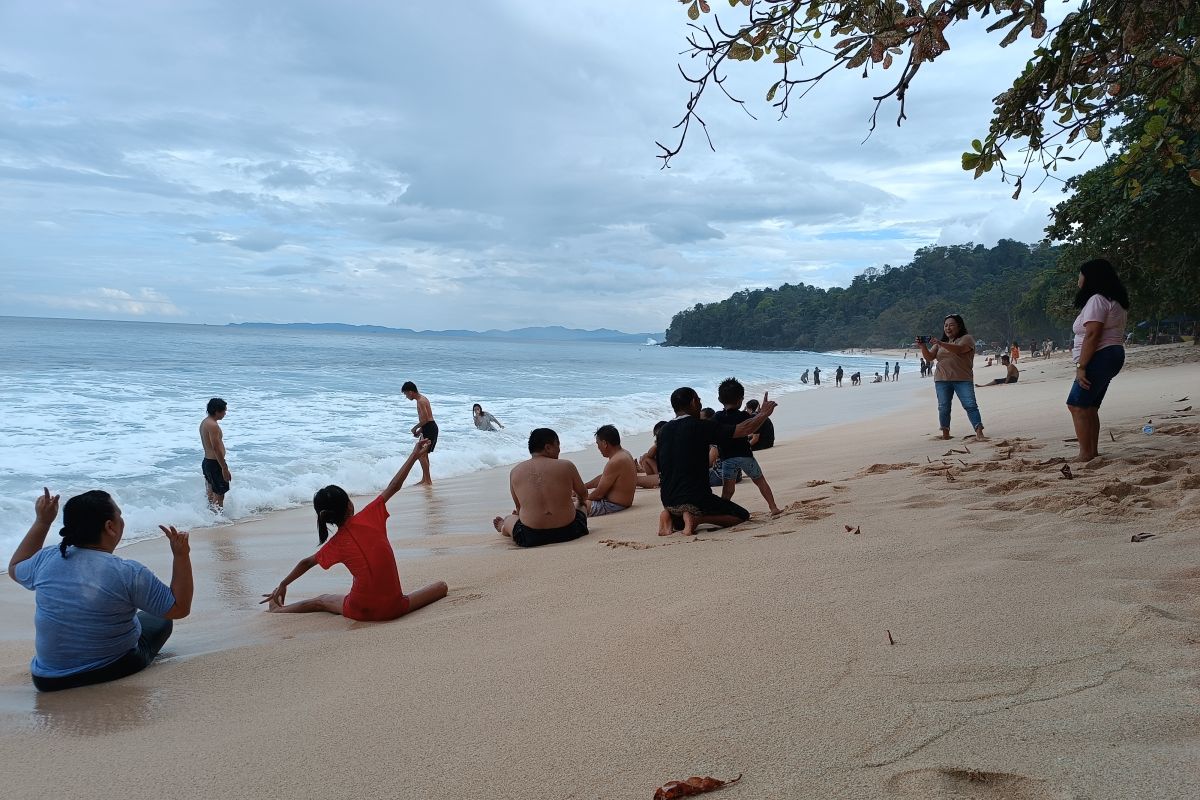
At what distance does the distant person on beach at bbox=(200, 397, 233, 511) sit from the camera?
30.1 feet

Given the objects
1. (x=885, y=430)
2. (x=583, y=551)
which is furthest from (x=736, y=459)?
(x=885, y=430)

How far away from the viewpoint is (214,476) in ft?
30.5

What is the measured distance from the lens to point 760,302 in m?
166

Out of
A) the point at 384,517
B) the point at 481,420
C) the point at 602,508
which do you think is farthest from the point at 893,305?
the point at 384,517

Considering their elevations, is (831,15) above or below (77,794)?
above

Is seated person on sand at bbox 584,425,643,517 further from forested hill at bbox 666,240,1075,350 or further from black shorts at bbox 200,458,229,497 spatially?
forested hill at bbox 666,240,1075,350

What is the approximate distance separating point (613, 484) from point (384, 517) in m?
3.59

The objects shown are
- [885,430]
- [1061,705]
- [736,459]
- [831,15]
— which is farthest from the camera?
[885,430]

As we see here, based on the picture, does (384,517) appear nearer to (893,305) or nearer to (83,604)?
(83,604)

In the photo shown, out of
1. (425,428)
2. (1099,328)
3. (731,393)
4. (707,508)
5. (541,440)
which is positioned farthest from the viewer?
(425,428)

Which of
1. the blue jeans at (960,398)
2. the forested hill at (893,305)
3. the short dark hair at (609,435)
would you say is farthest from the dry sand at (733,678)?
the forested hill at (893,305)

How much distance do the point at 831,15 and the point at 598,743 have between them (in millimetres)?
4039

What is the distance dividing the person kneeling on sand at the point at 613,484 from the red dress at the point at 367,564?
3568 millimetres

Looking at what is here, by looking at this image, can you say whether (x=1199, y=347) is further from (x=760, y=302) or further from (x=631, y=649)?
(x=760, y=302)
